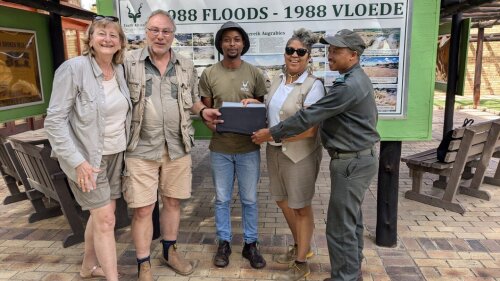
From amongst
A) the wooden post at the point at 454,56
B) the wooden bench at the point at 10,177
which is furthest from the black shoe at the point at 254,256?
the wooden post at the point at 454,56

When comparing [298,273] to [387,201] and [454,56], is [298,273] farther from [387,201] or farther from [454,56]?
[454,56]

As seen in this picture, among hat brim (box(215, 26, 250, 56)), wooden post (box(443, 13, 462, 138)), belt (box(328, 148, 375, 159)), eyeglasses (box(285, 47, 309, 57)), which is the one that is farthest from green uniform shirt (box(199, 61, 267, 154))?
wooden post (box(443, 13, 462, 138))

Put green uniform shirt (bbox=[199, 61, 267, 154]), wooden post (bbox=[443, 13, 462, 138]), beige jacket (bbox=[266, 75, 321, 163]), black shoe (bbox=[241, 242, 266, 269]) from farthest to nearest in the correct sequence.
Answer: wooden post (bbox=[443, 13, 462, 138]) < black shoe (bbox=[241, 242, 266, 269]) < green uniform shirt (bbox=[199, 61, 267, 154]) < beige jacket (bbox=[266, 75, 321, 163])

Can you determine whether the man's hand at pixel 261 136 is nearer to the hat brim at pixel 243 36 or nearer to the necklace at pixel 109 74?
the hat brim at pixel 243 36

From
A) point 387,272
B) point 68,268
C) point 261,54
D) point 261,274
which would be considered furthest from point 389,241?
point 68,268

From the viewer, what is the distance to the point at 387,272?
3.20 m

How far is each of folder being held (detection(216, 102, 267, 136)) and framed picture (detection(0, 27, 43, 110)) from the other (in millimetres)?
2139

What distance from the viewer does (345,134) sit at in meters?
2.66

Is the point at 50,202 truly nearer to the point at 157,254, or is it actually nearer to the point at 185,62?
the point at 157,254

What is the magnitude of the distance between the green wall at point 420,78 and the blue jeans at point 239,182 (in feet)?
3.71

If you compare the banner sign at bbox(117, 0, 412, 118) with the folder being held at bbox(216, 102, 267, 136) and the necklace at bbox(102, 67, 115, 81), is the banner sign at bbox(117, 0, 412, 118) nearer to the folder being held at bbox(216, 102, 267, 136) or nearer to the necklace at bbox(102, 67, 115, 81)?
the folder being held at bbox(216, 102, 267, 136)

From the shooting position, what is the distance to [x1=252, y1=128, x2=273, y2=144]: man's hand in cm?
276

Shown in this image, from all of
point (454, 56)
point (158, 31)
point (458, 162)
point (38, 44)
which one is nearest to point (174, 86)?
point (158, 31)

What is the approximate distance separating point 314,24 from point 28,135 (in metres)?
4.42
